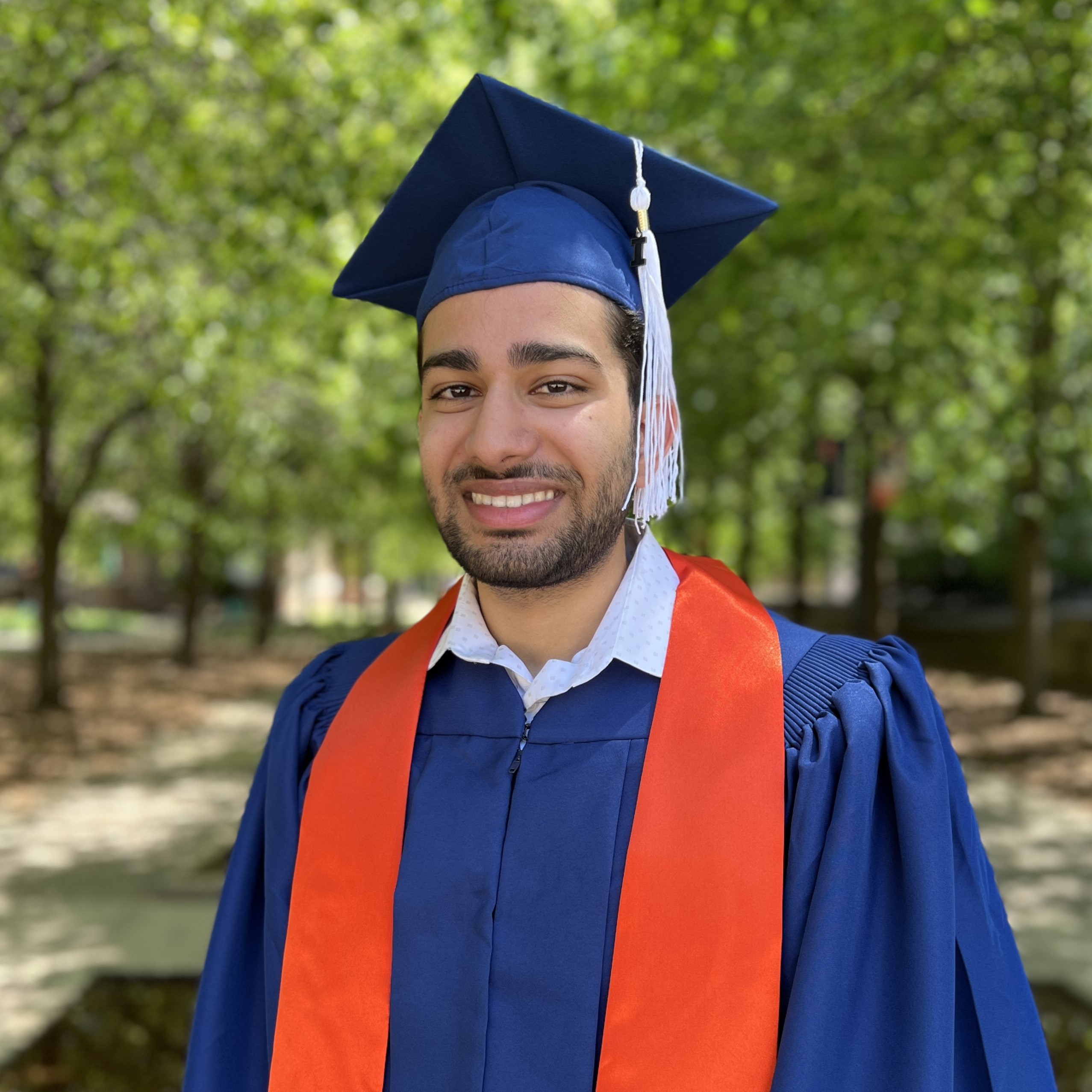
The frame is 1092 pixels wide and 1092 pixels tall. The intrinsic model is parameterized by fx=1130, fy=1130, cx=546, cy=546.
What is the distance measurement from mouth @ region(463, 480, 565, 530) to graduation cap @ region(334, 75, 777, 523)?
0.56 feet

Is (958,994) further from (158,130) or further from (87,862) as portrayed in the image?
(87,862)

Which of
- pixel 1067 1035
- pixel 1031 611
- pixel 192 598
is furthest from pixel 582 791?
pixel 192 598

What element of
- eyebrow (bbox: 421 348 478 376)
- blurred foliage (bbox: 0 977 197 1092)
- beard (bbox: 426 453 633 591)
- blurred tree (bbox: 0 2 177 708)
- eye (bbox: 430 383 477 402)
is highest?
blurred tree (bbox: 0 2 177 708)

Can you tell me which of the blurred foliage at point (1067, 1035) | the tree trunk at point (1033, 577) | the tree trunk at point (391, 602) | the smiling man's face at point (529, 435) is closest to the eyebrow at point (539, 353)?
the smiling man's face at point (529, 435)

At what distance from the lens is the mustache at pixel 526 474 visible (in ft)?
5.13

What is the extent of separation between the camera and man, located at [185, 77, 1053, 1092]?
142cm

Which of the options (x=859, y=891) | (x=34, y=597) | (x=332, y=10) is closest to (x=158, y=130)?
(x=332, y=10)

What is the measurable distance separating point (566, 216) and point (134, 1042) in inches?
154

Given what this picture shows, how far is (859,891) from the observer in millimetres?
1417

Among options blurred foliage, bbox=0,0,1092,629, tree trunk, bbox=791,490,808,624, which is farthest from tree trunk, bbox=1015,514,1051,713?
tree trunk, bbox=791,490,808,624

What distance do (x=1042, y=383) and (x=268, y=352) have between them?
5.97 metres

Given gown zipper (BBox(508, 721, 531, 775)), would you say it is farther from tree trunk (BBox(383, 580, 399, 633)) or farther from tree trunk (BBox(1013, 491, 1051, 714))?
tree trunk (BBox(383, 580, 399, 633))

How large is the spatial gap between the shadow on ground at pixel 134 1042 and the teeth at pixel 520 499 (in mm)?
3396

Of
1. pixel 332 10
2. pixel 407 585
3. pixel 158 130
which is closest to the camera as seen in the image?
pixel 332 10
